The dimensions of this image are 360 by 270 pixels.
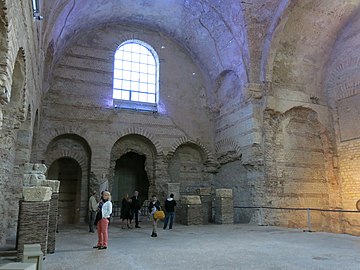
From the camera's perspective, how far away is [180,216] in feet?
40.2

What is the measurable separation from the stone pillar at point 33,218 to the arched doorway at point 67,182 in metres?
9.06

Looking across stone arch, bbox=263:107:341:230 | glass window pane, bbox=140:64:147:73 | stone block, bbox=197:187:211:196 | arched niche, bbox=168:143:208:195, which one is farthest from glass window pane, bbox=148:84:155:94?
stone arch, bbox=263:107:341:230

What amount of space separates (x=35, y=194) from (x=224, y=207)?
25.6ft

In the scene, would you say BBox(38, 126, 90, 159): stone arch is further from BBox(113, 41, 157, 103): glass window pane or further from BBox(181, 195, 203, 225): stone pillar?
BBox(181, 195, 203, 225): stone pillar

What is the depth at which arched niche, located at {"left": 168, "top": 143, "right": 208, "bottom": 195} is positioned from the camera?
1444cm

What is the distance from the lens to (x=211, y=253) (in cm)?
584

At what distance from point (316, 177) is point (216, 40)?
6797 millimetres

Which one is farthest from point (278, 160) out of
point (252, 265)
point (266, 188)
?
point (252, 265)

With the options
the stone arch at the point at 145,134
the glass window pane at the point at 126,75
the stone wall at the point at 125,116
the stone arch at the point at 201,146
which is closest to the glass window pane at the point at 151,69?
the stone wall at the point at 125,116

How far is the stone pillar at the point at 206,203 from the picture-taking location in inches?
474

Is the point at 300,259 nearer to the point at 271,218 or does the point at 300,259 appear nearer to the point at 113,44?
the point at 271,218

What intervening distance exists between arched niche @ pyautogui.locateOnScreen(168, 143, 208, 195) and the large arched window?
8.20ft

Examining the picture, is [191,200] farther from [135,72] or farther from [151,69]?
[151,69]

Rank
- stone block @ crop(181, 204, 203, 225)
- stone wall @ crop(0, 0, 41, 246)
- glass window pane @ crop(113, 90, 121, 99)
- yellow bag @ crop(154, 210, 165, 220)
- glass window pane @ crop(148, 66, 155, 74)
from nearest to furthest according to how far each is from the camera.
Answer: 1. stone wall @ crop(0, 0, 41, 246)
2. yellow bag @ crop(154, 210, 165, 220)
3. stone block @ crop(181, 204, 203, 225)
4. glass window pane @ crop(113, 90, 121, 99)
5. glass window pane @ crop(148, 66, 155, 74)
